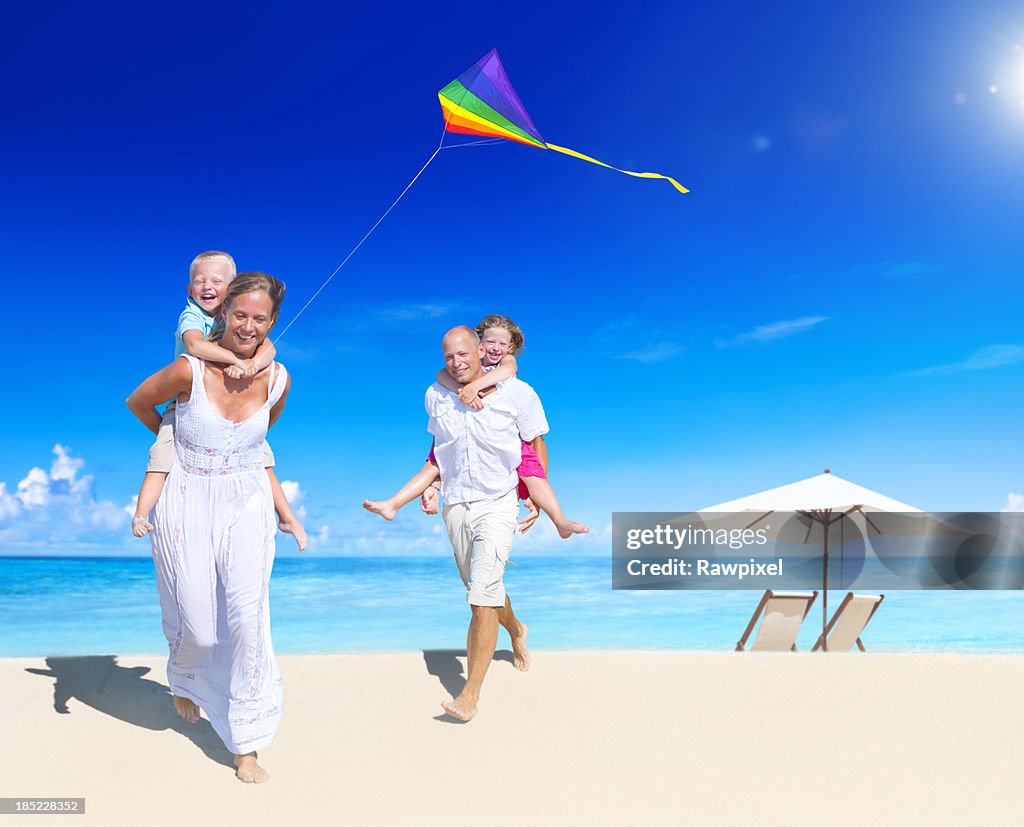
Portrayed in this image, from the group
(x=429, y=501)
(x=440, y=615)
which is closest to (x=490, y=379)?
(x=429, y=501)

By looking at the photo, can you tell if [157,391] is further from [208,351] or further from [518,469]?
[518,469]

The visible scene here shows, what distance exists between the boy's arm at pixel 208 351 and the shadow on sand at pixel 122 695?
1760 mm

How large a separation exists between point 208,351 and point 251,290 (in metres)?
0.31

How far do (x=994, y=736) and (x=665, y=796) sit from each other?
2.01 meters

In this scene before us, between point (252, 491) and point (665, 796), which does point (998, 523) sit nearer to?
point (665, 796)

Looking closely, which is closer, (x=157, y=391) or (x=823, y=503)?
(x=157, y=391)

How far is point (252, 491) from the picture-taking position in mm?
3682

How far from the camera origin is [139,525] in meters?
3.62

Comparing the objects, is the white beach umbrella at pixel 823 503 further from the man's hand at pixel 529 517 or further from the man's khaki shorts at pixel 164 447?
the man's khaki shorts at pixel 164 447

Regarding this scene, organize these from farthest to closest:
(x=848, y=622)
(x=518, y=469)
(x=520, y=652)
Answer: (x=848, y=622)
(x=520, y=652)
(x=518, y=469)

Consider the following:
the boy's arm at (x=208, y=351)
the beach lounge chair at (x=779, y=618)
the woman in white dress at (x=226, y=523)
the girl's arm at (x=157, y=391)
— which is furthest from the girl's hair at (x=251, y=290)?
the beach lounge chair at (x=779, y=618)

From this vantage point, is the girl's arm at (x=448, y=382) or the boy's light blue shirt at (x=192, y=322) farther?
the girl's arm at (x=448, y=382)

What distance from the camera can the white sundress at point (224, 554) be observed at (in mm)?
3584

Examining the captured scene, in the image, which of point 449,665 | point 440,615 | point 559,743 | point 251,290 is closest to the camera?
point 251,290
